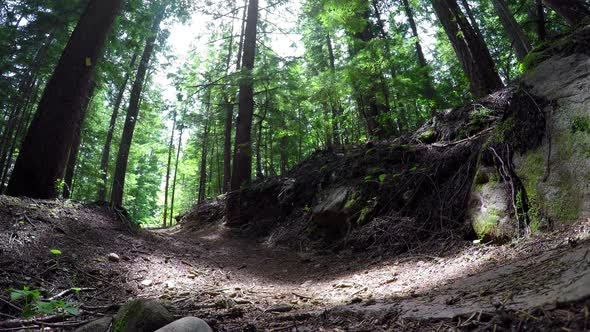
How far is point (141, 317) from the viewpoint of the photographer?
214 centimetres

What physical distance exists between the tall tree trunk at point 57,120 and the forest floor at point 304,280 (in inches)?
20.3

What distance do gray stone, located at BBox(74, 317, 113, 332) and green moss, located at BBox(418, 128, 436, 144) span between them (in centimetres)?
552

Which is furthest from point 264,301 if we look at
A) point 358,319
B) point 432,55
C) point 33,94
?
point 432,55

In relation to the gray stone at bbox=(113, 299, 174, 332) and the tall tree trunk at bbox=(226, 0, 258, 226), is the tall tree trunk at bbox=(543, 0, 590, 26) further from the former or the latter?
the tall tree trunk at bbox=(226, 0, 258, 226)

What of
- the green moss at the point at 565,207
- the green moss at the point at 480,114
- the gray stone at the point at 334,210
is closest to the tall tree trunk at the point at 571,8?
the green moss at the point at 480,114

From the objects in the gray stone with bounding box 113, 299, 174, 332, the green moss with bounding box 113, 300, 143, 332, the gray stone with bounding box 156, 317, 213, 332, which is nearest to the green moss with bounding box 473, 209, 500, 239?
the gray stone with bounding box 156, 317, 213, 332

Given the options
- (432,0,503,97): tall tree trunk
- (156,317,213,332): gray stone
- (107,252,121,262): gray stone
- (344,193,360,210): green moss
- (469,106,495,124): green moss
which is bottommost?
(107,252,121,262): gray stone

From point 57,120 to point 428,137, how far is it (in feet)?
20.3

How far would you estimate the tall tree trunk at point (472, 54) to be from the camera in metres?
5.90

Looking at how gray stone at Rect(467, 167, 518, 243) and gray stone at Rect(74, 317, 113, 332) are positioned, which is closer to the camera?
gray stone at Rect(74, 317, 113, 332)

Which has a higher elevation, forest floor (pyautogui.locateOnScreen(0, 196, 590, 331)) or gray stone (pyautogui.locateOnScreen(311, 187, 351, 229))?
gray stone (pyautogui.locateOnScreen(311, 187, 351, 229))

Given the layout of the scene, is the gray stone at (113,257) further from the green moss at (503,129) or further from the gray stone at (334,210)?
the green moss at (503,129)

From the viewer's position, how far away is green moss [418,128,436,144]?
596 cm

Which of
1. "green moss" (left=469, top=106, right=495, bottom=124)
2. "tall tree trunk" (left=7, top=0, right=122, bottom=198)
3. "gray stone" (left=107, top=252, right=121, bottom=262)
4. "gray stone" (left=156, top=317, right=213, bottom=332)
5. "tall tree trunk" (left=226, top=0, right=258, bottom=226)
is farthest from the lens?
"tall tree trunk" (left=226, top=0, right=258, bottom=226)
